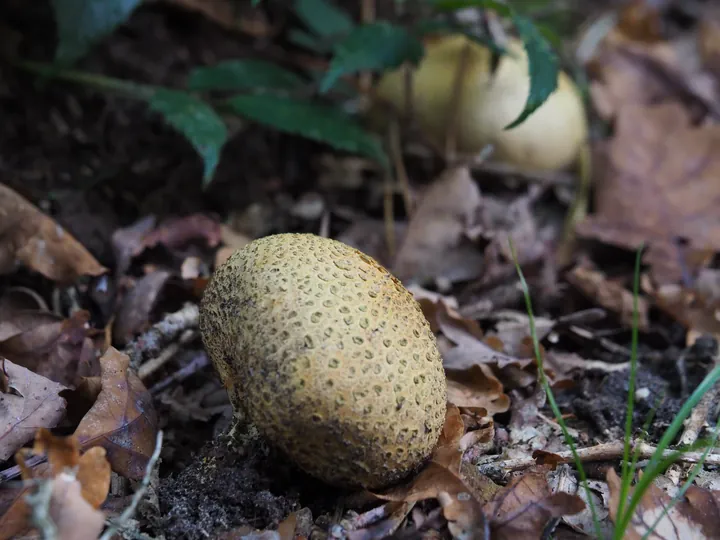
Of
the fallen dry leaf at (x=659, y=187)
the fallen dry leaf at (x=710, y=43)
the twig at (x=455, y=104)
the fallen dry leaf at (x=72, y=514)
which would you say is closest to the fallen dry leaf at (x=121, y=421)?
the fallen dry leaf at (x=72, y=514)

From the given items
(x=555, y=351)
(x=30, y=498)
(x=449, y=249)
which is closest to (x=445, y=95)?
(x=449, y=249)

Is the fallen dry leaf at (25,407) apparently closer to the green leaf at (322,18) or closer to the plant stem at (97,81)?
the plant stem at (97,81)

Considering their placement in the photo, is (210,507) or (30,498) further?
(210,507)

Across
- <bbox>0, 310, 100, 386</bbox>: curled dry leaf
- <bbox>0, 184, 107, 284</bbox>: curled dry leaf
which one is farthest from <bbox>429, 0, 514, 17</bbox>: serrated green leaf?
<bbox>0, 310, 100, 386</bbox>: curled dry leaf

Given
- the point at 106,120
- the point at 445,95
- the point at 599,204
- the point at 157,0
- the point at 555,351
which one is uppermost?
the point at 157,0

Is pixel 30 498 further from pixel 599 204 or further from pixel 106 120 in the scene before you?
pixel 599 204

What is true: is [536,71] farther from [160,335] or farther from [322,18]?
[160,335]
